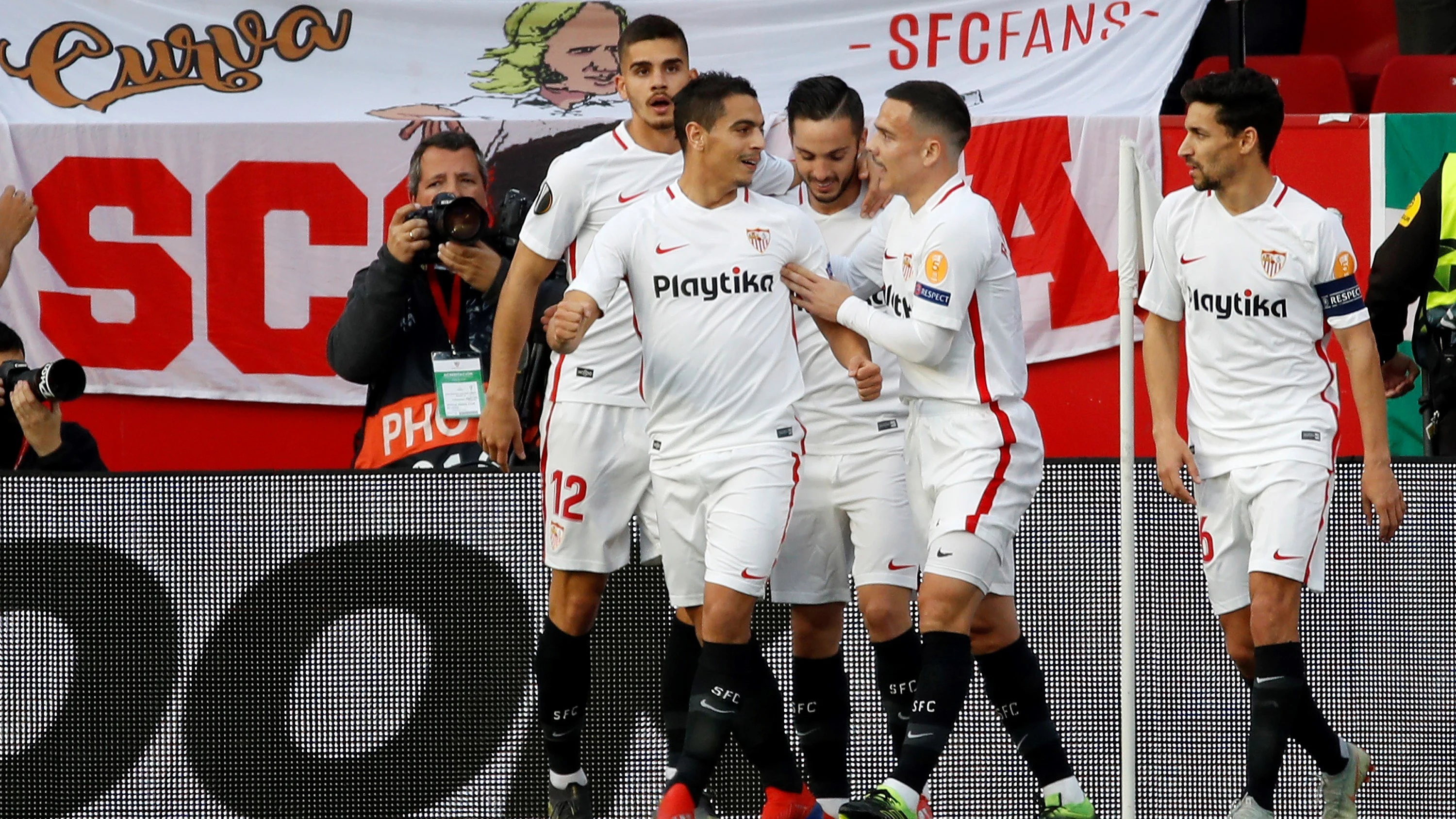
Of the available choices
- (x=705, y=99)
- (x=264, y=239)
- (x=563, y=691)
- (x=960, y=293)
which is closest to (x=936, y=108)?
(x=960, y=293)

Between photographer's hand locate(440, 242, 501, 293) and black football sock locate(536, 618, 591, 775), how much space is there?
1.23 metres

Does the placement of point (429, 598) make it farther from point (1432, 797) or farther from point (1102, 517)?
point (1432, 797)

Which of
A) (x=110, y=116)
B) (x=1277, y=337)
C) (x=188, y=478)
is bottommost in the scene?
(x=188, y=478)

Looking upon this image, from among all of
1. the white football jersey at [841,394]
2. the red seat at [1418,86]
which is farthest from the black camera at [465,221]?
the red seat at [1418,86]

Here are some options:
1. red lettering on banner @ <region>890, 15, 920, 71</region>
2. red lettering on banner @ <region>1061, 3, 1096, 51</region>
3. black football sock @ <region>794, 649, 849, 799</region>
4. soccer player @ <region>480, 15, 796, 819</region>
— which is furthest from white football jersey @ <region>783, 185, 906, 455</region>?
red lettering on banner @ <region>1061, 3, 1096, 51</region>

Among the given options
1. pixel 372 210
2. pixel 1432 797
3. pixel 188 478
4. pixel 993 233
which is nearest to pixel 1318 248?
pixel 993 233

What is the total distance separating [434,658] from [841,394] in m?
1.43

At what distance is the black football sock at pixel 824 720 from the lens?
4.72m

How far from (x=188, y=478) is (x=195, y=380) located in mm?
3848

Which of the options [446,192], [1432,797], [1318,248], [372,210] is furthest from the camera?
[372,210]

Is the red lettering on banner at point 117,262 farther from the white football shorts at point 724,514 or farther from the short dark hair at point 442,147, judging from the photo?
the white football shorts at point 724,514

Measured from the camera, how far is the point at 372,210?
8406mm

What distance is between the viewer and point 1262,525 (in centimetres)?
453

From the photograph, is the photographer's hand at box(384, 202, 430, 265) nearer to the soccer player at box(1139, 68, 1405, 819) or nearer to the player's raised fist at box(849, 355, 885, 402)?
the player's raised fist at box(849, 355, 885, 402)
